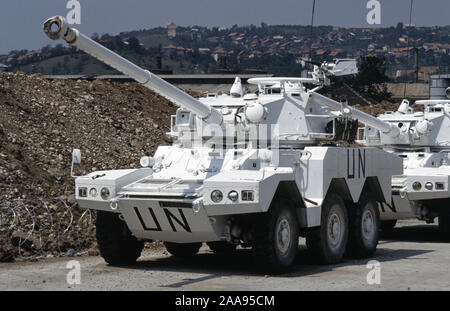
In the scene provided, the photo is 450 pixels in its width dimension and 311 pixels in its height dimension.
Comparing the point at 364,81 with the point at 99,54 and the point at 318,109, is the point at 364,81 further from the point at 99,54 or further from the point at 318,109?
the point at 99,54

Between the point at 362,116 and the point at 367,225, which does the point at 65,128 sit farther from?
the point at 367,225

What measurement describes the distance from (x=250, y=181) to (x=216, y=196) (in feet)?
1.68

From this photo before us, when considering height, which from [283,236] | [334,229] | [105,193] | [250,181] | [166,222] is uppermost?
[250,181]

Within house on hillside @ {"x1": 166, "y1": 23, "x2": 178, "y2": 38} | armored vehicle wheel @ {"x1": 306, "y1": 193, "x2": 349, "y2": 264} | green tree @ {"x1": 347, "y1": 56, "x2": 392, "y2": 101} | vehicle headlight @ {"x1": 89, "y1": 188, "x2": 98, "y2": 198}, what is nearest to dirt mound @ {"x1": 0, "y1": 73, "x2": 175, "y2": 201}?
vehicle headlight @ {"x1": 89, "y1": 188, "x2": 98, "y2": 198}

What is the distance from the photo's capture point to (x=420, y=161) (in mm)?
22141

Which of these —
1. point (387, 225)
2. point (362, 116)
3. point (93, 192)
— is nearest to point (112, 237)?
point (93, 192)

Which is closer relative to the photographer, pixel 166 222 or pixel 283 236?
pixel 166 222

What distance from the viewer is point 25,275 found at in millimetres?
14289

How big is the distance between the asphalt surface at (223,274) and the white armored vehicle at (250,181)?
382mm

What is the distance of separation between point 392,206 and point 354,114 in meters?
2.43

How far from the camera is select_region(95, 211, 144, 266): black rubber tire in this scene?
15.4 meters

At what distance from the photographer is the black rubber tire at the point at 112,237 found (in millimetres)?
15438

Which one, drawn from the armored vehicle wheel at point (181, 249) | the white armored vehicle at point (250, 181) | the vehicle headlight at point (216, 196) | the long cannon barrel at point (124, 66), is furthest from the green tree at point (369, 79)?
the vehicle headlight at point (216, 196)

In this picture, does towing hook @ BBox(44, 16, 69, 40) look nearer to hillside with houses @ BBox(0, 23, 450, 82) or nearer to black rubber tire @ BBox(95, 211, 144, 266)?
black rubber tire @ BBox(95, 211, 144, 266)
